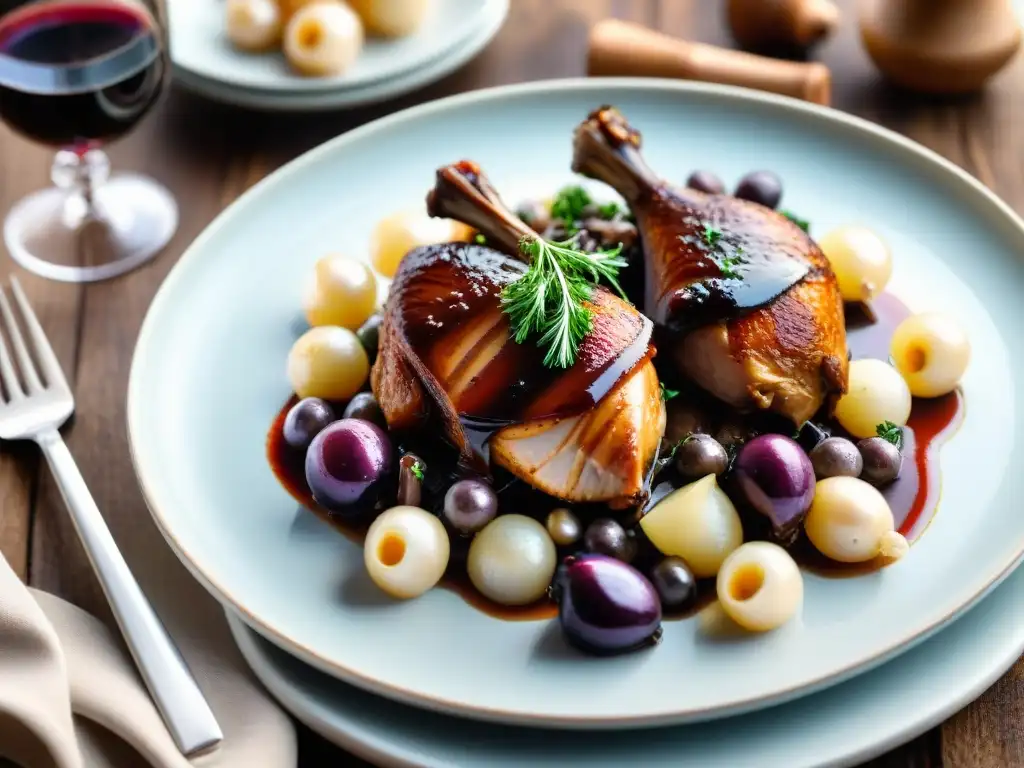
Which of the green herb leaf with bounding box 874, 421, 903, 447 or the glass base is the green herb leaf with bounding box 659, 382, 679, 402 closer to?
the green herb leaf with bounding box 874, 421, 903, 447

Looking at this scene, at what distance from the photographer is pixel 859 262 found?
2.39 meters

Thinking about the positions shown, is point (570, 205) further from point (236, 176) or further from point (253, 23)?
point (253, 23)

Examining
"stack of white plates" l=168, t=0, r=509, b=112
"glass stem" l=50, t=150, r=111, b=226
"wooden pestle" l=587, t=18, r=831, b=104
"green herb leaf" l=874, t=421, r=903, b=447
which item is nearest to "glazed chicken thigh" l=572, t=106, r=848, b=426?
"green herb leaf" l=874, t=421, r=903, b=447

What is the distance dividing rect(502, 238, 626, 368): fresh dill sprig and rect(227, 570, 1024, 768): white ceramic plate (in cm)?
62

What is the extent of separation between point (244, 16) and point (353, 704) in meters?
2.01

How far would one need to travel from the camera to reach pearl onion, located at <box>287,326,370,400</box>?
2281mm

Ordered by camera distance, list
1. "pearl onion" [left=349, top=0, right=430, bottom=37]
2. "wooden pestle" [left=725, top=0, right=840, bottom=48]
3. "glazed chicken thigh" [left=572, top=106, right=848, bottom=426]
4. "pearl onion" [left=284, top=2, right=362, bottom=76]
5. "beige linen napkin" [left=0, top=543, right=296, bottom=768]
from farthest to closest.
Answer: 1. "wooden pestle" [left=725, top=0, right=840, bottom=48]
2. "pearl onion" [left=349, top=0, right=430, bottom=37]
3. "pearl onion" [left=284, top=2, right=362, bottom=76]
4. "glazed chicken thigh" [left=572, top=106, right=848, bottom=426]
5. "beige linen napkin" [left=0, top=543, right=296, bottom=768]

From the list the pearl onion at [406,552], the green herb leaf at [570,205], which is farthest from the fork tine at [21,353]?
the green herb leaf at [570,205]

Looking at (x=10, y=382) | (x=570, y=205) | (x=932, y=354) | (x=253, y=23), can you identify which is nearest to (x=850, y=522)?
(x=932, y=354)

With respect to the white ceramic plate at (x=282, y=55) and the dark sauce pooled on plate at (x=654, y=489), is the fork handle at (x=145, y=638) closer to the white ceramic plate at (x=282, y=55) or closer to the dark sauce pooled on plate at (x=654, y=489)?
the dark sauce pooled on plate at (x=654, y=489)

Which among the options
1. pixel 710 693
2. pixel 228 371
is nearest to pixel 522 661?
pixel 710 693

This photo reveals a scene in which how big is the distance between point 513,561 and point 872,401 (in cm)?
74

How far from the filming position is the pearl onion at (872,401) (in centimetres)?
215

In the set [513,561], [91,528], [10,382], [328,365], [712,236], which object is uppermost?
[712,236]
